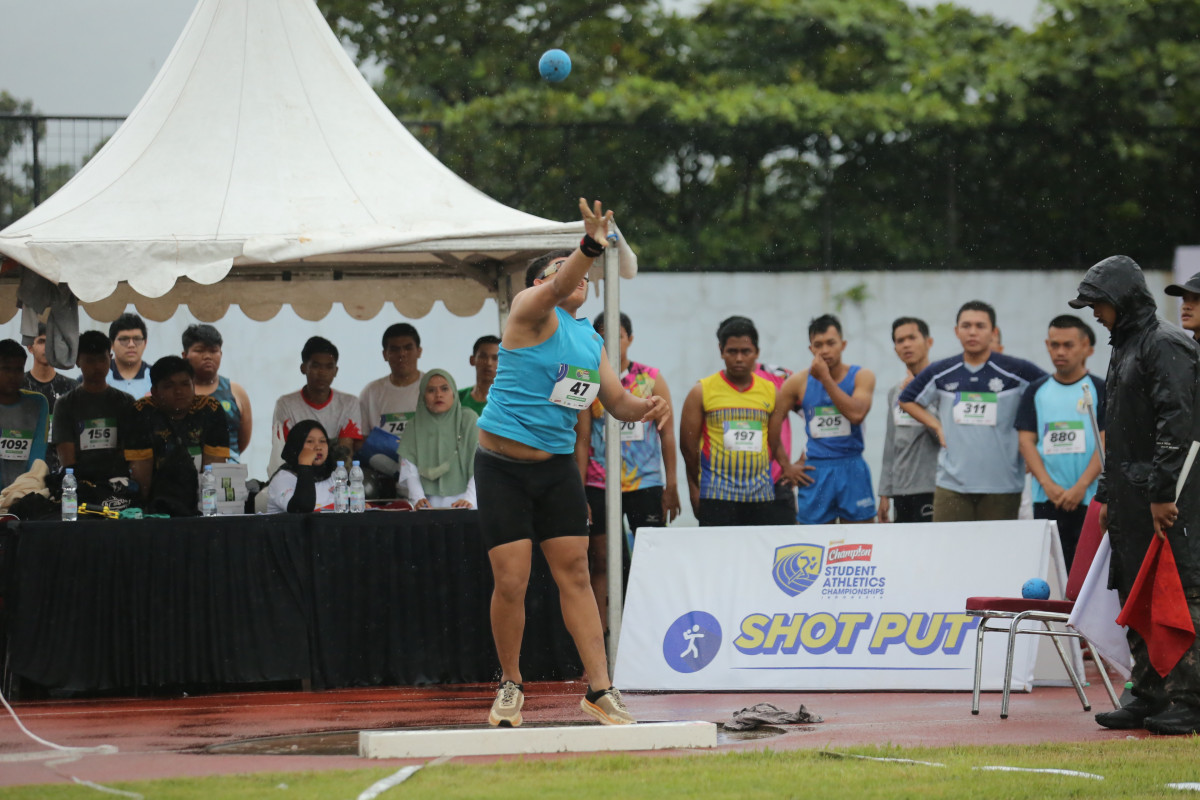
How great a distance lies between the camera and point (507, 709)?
6.29 m

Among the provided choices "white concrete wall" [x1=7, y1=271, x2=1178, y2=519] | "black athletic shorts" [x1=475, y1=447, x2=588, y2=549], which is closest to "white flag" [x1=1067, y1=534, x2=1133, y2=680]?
"black athletic shorts" [x1=475, y1=447, x2=588, y2=549]

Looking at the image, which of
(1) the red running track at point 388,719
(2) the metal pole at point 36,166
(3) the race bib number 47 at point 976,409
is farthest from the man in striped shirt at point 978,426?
(2) the metal pole at point 36,166

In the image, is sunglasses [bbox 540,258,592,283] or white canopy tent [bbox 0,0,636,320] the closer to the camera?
sunglasses [bbox 540,258,592,283]

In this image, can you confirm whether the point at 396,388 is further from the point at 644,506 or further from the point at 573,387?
the point at 573,387

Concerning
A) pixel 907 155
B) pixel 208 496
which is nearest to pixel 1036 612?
pixel 208 496

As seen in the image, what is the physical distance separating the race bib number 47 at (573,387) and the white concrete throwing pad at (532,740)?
1.34 meters

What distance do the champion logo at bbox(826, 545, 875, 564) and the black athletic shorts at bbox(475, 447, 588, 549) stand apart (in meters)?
2.26

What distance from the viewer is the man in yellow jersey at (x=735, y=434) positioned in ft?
31.7

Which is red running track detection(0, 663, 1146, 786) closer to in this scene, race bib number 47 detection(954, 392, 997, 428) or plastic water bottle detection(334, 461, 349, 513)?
plastic water bottle detection(334, 461, 349, 513)

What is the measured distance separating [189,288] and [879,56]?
1235 centimetres

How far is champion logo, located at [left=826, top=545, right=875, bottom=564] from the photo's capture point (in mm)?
8211

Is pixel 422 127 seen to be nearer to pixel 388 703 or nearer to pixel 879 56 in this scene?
pixel 879 56

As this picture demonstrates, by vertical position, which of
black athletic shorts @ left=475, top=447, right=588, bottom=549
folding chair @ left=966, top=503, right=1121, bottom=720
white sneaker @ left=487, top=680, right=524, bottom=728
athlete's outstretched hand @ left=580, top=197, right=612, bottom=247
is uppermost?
athlete's outstretched hand @ left=580, top=197, right=612, bottom=247

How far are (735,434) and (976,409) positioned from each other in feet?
5.17
